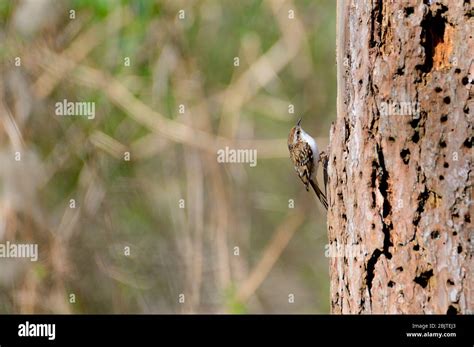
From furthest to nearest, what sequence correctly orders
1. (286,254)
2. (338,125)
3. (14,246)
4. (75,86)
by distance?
1. (286,254)
2. (75,86)
3. (14,246)
4. (338,125)

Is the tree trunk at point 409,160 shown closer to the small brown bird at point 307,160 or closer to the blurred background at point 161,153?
the small brown bird at point 307,160

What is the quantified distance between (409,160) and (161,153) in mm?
4177

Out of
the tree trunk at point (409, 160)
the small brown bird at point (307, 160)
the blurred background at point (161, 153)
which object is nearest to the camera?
the tree trunk at point (409, 160)

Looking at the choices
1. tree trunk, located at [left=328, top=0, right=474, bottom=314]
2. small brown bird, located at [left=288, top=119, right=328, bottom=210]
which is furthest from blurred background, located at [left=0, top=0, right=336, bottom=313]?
tree trunk, located at [left=328, top=0, right=474, bottom=314]

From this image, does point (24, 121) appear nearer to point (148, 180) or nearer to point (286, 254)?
point (148, 180)

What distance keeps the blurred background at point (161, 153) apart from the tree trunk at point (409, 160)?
3.60 meters

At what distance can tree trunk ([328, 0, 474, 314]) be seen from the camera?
8.77 ft

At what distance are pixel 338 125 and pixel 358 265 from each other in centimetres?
56

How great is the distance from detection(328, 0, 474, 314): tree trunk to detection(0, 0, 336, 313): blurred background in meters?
3.60

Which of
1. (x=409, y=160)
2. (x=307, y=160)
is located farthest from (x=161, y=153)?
(x=409, y=160)

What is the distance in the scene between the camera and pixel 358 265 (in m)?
2.86

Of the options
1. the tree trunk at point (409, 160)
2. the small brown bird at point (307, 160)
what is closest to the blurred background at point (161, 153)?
the small brown bird at point (307, 160)

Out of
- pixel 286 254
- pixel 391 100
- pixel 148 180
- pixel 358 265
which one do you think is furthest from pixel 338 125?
pixel 286 254

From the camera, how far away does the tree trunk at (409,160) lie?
105 inches
